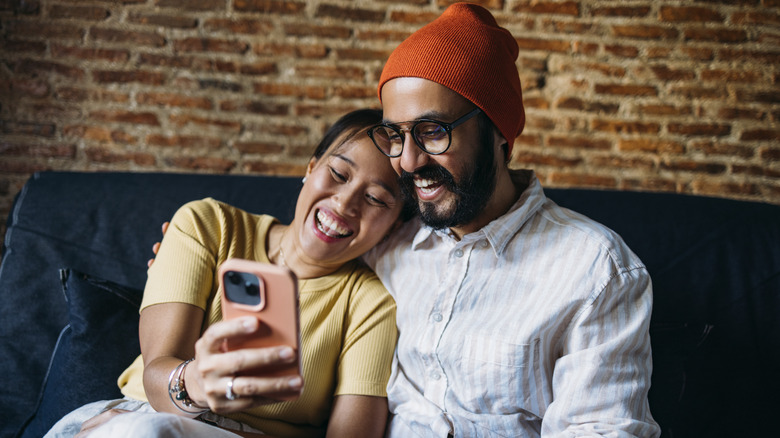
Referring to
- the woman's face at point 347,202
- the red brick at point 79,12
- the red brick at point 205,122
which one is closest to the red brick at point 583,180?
the woman's face at point 347,202

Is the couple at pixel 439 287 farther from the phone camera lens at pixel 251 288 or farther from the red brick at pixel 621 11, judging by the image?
the red brick at pixel 621 11

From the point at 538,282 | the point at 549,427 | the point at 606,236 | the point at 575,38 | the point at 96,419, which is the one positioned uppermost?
the point at 575,38

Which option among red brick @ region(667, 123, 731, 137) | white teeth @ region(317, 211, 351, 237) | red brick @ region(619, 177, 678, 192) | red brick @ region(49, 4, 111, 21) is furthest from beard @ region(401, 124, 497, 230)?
red brick @ region(49, 4, 111, 21)

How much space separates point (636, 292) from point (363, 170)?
0.73m

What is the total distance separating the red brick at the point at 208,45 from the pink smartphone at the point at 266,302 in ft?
6.03

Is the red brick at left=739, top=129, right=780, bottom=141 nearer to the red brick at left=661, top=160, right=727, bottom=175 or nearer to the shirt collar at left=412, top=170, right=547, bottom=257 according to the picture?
the red brick at left=661, top=160, right=727, bottom=175

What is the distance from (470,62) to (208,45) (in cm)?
161

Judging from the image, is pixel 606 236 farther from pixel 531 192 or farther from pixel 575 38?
pixel 575 38

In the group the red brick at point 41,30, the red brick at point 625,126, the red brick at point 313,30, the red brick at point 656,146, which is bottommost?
the red brick at point 656,146

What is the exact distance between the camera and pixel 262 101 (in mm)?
2447

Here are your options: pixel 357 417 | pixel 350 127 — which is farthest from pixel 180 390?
pixel 350 127

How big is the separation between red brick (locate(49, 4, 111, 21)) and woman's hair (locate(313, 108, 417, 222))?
1555 millimetres

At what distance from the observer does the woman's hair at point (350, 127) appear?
1.46 m

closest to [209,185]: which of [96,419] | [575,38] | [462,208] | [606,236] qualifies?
[96,419]
